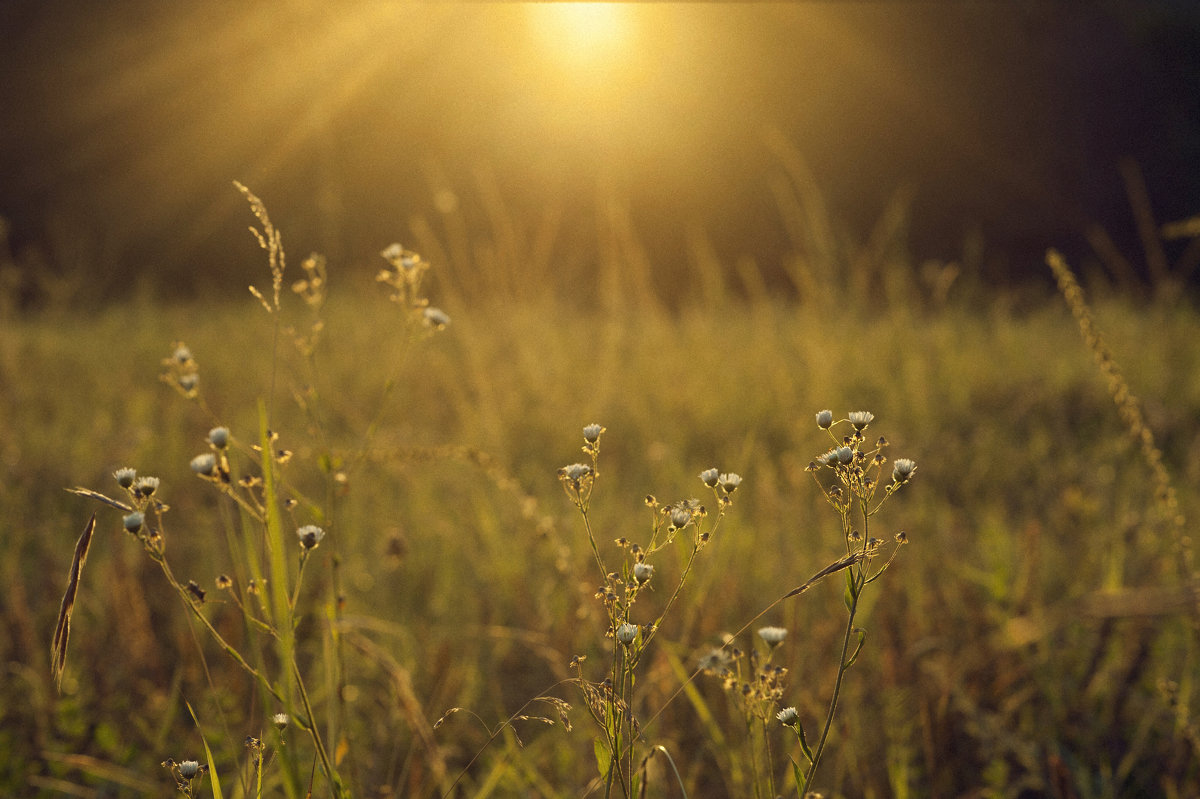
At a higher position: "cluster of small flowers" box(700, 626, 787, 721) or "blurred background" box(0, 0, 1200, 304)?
"blurred background" box(0, 0, 1200, 304)

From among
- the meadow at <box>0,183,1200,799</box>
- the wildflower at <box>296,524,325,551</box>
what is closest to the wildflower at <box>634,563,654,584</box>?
the meadow at <box>0,183,1200,799</box>

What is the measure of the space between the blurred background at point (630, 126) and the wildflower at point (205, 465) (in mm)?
7168

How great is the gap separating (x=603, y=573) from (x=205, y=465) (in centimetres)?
36

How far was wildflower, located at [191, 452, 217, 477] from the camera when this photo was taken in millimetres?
684

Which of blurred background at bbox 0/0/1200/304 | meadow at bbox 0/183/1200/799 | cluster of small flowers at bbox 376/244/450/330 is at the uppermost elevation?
blurred background at bbox 0/0/1200/304

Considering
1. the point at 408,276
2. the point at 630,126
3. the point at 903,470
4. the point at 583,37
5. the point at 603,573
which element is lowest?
the point at 603,573

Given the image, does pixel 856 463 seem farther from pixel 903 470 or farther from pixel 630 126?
pixel 630 126

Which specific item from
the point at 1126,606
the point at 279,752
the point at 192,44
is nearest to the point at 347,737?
the point at 279,752

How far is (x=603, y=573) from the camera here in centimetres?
68

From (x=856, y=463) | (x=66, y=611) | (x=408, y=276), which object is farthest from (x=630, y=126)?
(x=66, y=611)

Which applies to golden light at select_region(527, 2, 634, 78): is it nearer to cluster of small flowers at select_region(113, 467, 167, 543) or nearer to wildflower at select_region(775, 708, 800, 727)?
cluster of small flowers at select_region(113, 467, 167, 543)

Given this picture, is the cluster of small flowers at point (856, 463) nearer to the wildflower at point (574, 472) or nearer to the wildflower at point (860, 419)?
the wildflower at point (860, 419)

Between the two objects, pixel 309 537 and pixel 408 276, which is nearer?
pixel 309 537

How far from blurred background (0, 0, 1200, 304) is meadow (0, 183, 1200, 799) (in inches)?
199
